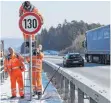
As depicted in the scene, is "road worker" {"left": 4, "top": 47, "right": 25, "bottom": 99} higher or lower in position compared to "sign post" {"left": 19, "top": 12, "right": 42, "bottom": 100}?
lower

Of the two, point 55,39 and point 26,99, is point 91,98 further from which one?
point 55,39

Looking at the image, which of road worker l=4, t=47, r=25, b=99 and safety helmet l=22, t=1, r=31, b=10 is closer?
safety helmet l=22, t=1, r=31, b=10

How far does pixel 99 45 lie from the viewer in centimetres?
4691

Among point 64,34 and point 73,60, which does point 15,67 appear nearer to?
point 73,60

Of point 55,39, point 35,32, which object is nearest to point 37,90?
point 35,32

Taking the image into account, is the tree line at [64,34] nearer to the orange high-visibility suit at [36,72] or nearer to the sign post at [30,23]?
the orange high-visibility suit at [36,72]

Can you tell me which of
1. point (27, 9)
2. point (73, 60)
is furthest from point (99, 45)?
point (27, 9)

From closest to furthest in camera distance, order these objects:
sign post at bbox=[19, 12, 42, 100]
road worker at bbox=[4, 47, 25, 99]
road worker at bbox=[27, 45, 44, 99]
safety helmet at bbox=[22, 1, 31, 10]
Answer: sign post at bbox=[19, 12, 42, 100] < safety helmet at bbox=[22, 1, 31, 10] < road worker at bbox=[27, 45, 44, 99] < road worker at bbox=[4, 47, 25, 99]

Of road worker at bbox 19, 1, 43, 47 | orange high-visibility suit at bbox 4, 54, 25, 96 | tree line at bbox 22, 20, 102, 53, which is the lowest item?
orange high-visibility suit at bbox 4, 54, 25, 96

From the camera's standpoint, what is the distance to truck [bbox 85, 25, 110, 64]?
4397 centimetres

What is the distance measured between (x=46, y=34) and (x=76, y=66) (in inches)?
4684

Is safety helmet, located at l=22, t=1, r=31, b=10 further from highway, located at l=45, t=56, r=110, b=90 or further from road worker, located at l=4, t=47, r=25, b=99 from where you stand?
highway, located at l=45, t=56, r=110, b=90

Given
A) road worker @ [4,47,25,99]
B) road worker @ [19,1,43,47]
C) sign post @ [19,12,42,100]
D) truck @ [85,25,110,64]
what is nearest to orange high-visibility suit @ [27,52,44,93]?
road worker @ [4,47,25,99]

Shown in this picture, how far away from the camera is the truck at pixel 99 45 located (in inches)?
1731
